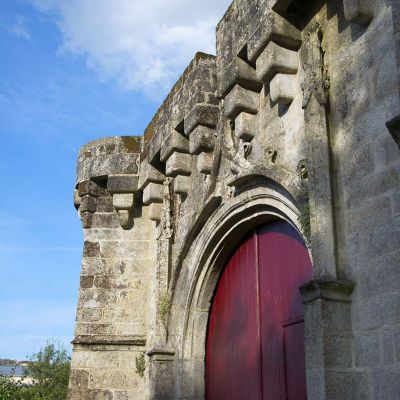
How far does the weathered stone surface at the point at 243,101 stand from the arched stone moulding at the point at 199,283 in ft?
1.97

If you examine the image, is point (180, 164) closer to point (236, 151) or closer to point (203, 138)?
point (203, 138)

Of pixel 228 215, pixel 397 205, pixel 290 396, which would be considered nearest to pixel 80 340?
pixel 228 215

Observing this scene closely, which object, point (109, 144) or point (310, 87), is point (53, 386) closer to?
point (109, 144)

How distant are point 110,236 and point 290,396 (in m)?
3.27

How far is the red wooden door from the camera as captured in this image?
414cm

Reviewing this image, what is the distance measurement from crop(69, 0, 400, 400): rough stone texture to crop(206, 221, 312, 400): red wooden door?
0.51ft

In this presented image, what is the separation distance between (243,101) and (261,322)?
1.59m

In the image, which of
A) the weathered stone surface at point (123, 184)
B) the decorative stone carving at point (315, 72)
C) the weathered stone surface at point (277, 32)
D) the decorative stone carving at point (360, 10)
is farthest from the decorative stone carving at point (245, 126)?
the weathered stone surface at point (123, 184)

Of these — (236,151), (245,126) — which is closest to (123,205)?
(236,151)

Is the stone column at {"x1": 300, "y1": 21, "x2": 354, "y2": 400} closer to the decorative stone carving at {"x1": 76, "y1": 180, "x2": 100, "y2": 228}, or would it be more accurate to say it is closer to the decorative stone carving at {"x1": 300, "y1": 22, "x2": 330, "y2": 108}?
the decorative stone carving at {"x1": 300, "y1": 22, "x2": 330, "y2": 108}

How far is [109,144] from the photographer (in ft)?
23.0

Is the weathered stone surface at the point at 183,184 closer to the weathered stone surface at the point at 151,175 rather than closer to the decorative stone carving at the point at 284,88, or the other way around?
the weathered stone surface at the point at 151,175

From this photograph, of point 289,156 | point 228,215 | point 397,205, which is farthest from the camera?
point 228,215

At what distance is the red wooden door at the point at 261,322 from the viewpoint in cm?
414
